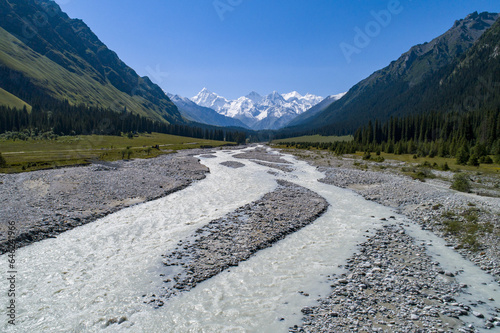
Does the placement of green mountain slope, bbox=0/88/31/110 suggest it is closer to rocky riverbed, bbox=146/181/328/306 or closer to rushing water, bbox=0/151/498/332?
rushing water, bbox=0/151/498/332

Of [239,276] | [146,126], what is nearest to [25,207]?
[239,276]

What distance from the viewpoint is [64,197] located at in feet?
84.7

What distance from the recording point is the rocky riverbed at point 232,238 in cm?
1278

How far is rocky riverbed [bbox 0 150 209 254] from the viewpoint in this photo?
1823 centimetres

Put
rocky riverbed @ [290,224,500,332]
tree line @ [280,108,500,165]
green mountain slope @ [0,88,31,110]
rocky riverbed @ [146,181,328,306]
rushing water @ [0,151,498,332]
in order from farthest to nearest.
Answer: green mountain slope @ [0,88,31,110] → tree line @ [280,108,500,165] → rocky riverbed @ [146,181,328,306] → rushing water @ [0,151,498,332] → rocky riverbed @ [290,224,500,332]

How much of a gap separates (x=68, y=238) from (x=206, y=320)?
13.3m

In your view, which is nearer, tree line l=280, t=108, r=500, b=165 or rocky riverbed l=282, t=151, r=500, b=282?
rocky riverbed l=282, t=151, r=500, b=282

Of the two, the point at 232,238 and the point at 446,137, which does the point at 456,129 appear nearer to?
the point at 446,137

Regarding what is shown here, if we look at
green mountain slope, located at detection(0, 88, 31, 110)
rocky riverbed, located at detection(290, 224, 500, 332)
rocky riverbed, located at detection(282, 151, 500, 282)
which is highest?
green mountain slope, located at detection(0, 88, 31, 110)

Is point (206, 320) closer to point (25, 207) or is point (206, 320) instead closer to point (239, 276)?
point (239, 276)

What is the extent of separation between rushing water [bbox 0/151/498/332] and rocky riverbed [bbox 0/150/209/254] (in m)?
1.74

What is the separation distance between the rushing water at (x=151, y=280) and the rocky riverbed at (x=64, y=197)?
5.71 ft

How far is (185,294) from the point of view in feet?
37.3

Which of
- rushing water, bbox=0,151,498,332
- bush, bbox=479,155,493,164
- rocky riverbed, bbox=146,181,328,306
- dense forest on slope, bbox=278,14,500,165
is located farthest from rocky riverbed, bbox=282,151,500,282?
dense forest on slope, bbox=278,14,500,165
